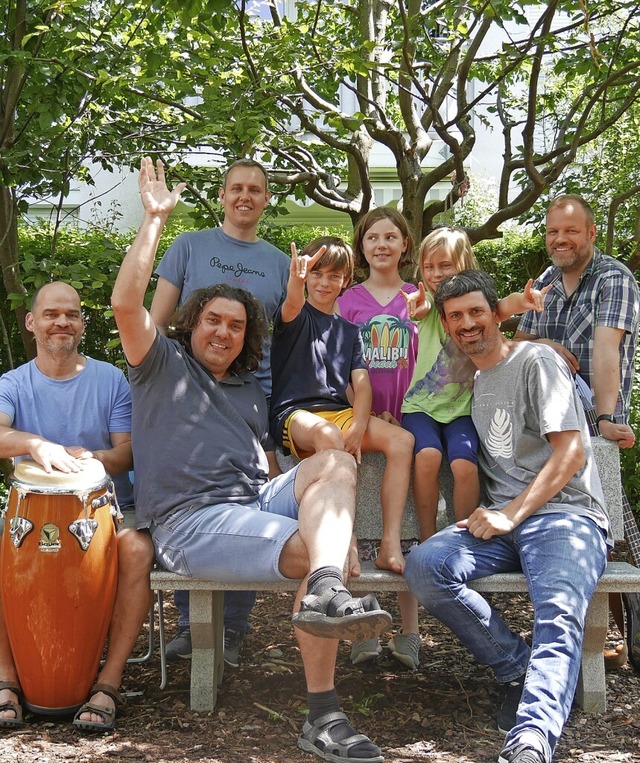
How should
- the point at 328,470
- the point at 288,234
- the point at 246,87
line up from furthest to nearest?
the point at 288,234 < the point at 246,87 < the point at 328,470

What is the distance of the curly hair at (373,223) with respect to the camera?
4393 millimetres

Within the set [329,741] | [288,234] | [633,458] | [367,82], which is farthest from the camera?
[288,234]

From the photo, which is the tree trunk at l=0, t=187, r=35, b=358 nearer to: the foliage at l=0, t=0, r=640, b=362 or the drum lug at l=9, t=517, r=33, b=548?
the foliage at l=0, t=0, r=640, b=362

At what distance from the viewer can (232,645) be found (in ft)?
14.0

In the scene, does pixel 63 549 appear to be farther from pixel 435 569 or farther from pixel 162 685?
pixel 435 569

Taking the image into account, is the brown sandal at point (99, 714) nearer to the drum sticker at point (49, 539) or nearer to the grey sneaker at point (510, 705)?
the drum sticker at point (49, 539)

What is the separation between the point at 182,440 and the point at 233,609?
1.21m

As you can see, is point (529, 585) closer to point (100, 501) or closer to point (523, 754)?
point (523, 754)

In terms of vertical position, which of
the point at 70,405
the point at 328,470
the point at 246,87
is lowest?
the point at 328,470

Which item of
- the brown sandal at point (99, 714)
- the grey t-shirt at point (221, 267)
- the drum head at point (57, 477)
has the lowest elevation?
the brown sandal at point (99, 714)

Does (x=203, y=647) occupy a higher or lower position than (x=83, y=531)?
lower

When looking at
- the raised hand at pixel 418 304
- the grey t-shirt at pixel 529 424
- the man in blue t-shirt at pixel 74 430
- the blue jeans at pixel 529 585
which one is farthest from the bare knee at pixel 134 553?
the raised hand at pixel 418 304

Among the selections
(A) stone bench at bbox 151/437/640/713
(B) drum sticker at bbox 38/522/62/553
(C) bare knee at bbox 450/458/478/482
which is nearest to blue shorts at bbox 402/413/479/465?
(C) bare knee at bbox 450/458/478/482

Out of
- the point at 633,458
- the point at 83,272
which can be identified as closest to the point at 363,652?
the point at 83,272
